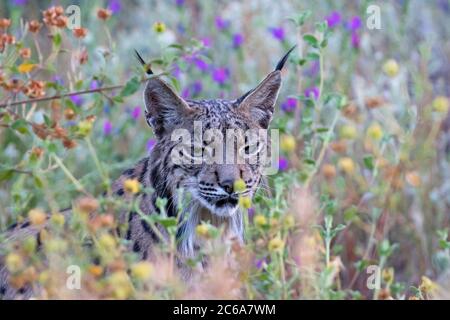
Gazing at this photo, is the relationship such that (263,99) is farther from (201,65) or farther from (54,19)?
(201,65)

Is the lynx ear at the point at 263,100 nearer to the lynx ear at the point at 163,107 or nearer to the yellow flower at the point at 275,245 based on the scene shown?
the lynx ear at the point at 163,107

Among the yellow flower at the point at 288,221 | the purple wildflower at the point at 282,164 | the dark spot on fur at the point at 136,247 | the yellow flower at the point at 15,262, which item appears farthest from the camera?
the purple wildflower at the point at 282,164

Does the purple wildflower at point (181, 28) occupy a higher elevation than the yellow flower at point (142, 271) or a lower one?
higher

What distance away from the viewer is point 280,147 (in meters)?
5.95

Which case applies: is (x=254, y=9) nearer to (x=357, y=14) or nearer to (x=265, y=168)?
(x=357, y=14)

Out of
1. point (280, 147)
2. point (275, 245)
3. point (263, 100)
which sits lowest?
point (275, 245)

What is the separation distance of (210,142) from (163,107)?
0.32m

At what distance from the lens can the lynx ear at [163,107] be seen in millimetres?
4922

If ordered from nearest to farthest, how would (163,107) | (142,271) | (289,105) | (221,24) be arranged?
(142,271)
(163,107)
(289,105)
(221,24)

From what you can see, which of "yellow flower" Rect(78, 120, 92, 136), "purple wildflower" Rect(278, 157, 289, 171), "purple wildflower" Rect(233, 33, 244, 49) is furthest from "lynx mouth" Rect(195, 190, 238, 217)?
"purple wildflower" Rect(233, 33, 244, 49)

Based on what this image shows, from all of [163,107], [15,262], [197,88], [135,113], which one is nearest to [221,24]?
[197,88]

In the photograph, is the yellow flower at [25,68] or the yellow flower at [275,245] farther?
the yellow flower at [25,68]

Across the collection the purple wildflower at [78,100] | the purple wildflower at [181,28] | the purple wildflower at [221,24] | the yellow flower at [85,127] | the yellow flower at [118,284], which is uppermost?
the purple wildflower at [181,28]

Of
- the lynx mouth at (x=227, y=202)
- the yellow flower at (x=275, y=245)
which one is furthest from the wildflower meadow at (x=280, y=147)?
the lynx mouth at (x=227, y=202)
